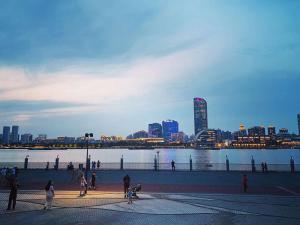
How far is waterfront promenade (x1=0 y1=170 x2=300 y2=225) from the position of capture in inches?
564

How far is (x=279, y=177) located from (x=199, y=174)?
937cm

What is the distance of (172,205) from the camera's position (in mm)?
18297

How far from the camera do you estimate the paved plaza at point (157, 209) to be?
1413 cm

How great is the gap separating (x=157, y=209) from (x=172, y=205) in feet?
5.57

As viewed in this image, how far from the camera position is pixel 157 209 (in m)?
16.9

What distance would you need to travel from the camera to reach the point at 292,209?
17172 mm

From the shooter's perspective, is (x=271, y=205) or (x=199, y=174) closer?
(x=271, y=205)

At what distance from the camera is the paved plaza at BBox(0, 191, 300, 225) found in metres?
14.1

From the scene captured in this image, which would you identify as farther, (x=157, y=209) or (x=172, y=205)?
(x=172, y=205)

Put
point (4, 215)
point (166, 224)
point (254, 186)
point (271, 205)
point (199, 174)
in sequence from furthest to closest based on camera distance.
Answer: point (199, 174) → point (254, 186) → point (271, 205) → point (4, 215) → point (166, 224)

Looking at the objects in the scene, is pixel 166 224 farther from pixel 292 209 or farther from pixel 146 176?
pixel 146 176

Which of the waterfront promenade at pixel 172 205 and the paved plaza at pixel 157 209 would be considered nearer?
the paved plaza at pixel 157 209

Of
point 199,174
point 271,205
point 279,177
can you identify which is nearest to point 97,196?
point 271,205

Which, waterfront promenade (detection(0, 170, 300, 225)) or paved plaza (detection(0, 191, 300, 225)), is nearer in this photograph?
paved plaza (detection(0, 191, 300, 225))
